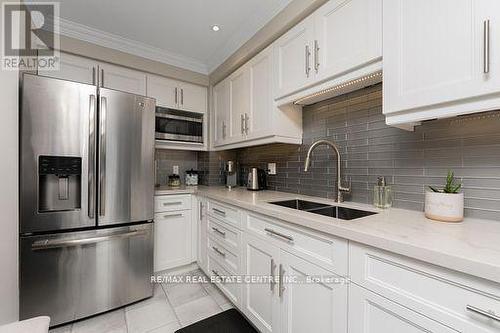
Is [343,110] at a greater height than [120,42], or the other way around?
[120,42]

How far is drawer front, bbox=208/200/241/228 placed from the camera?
5.57 ft

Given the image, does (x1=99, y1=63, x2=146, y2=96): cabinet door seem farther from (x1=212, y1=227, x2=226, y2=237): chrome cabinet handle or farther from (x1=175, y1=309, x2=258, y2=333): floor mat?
(x1=175, y1=309, x2=258, y2=333): floor mat

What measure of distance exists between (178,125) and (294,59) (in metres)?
1.55

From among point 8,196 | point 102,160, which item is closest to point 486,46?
point 102,160

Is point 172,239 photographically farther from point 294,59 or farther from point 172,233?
point 294,59

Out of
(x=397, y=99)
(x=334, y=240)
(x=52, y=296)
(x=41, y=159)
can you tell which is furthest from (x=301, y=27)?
(x=52, y=296)

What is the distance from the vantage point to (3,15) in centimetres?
127

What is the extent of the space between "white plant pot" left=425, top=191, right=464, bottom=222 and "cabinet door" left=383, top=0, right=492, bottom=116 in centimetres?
37

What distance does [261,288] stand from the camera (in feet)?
4.64

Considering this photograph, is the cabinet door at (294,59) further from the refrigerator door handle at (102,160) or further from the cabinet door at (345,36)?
the refrigerator door handle at (102,160)

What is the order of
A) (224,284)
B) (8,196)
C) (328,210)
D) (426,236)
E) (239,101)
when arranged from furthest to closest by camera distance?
(239,101)
(224,284)
(328,210)
(8,196)
(426,236)

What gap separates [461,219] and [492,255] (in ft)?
1.49

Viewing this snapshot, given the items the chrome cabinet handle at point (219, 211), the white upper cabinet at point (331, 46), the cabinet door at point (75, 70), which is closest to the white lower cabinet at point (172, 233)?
the chrome cabinet handle at point (219, 211)

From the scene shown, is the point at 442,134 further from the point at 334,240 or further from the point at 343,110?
the point at 334,240
